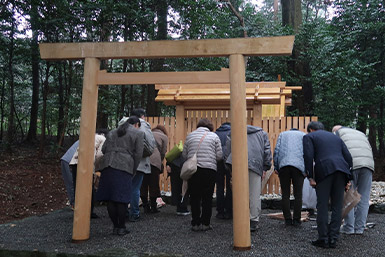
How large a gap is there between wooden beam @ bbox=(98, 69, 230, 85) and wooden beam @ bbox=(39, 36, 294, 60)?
25 centimetres

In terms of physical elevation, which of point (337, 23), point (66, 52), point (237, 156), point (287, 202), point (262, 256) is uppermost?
point (337, 23)

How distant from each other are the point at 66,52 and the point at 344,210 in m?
4.70

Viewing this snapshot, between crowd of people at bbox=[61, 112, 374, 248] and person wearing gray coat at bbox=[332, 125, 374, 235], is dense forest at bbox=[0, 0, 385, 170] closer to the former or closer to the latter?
crowd of people at bbox=[61, 112, 374, 248]

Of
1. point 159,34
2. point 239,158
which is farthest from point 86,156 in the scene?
point 159,34

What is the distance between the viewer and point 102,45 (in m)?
5.36

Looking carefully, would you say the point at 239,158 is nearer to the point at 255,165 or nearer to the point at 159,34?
the point at 255,165

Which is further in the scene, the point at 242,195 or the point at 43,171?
the point at 43,171

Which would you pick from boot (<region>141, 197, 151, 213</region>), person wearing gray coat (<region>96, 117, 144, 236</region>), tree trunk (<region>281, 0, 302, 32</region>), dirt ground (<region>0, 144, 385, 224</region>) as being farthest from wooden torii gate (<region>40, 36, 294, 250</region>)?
tree trunk (<region>281, 0, 302, 32</region>)

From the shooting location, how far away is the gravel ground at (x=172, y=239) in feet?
14.7

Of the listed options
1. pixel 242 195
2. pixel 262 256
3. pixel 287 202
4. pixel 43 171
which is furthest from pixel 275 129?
pixel 43 171

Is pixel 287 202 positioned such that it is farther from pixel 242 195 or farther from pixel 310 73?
pixel 310 73

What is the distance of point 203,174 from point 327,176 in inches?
70.4

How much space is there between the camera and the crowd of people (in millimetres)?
4922

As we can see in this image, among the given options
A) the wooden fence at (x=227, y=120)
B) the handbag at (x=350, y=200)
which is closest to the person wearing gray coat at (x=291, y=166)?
the handbag at (x=350, y=200)
